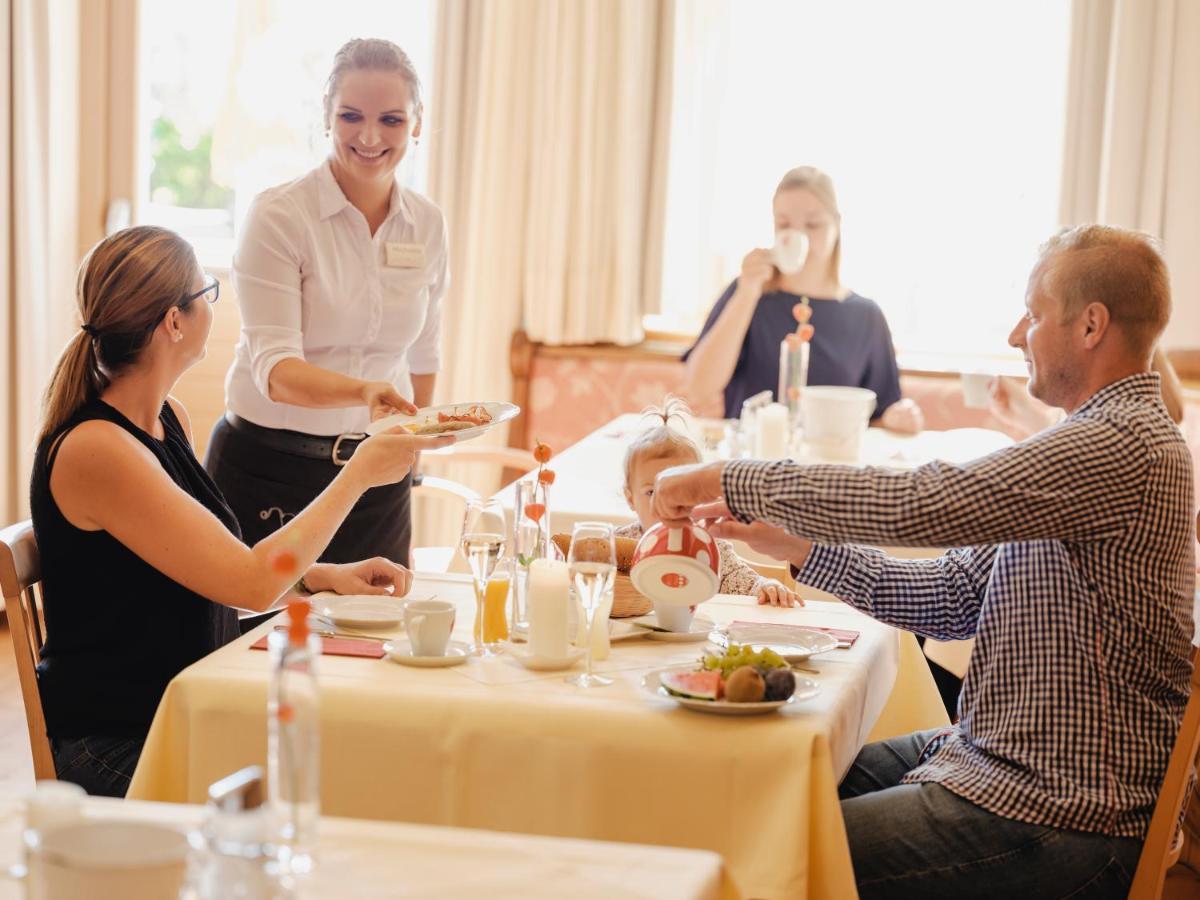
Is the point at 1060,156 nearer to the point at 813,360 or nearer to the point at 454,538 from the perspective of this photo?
the point at 813,360

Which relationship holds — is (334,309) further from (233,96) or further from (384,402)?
(233,96)

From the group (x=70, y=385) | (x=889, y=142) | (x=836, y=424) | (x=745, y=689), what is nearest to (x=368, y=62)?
(x=70, y=385)

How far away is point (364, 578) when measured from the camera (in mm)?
2314

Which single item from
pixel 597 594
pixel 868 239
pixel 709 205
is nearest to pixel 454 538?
pixel 709 205

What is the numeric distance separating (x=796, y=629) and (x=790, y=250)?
7.11 ft

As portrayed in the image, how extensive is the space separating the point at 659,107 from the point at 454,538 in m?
1.81

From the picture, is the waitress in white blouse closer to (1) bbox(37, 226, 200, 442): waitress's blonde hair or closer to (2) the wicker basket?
(1) bbox(37, 226, 200, 442): waitress's blonde hair

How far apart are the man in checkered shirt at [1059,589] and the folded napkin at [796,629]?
0.72 ft

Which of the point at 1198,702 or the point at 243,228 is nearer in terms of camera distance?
the point at 1198,702

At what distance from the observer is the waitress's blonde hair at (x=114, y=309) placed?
2096mm

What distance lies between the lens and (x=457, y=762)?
69.6 inches

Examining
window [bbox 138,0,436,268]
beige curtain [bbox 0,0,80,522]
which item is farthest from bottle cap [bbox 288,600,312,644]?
window [bbox 138,0,436,268]

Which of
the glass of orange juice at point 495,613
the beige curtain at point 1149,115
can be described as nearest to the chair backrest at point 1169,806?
the glass of orange juice at point 495,613

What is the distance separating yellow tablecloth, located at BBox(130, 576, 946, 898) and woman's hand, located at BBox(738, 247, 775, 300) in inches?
97.8
